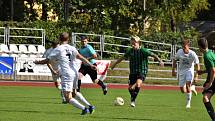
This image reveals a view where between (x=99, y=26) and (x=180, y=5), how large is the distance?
6630mm

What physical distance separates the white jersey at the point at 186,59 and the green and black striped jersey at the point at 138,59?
1153 millimetres

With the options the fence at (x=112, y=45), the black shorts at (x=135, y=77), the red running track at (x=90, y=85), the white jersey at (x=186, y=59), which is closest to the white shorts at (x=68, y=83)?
the black shorts at (x=135, y=77)

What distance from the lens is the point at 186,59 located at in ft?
63.3

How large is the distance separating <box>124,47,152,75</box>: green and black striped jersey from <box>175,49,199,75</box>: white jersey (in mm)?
1153

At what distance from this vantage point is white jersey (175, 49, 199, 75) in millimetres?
19062

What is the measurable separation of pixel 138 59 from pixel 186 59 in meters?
1.64

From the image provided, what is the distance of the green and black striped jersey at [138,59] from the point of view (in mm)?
18547

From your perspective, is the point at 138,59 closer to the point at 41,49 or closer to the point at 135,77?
the point at 135,77

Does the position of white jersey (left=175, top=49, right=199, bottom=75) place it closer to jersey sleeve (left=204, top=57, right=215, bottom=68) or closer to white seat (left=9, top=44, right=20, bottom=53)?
jersey sleeve (left=204, top=57, right=215, bottom=68)

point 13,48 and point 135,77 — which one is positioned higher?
point 13,48

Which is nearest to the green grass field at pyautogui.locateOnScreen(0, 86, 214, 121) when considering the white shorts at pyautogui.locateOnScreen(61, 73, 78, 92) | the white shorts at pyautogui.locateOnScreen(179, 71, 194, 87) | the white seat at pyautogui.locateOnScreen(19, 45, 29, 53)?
the white shorts at pyautogui.locateOnScreen(61, 73, 78, 92)

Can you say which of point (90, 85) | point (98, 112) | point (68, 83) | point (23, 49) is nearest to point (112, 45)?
point (23, 49)

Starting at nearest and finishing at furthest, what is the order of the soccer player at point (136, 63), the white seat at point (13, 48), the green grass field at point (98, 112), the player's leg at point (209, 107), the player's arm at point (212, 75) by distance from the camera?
the player's arm at point (212, 75) < the player's leg at point (209, 107) < the green grass field at point (98, 112) < the soccer player at point (136, 63) < the white seat at point (13, 48)

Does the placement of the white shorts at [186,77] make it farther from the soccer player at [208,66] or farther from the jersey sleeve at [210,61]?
the jersey sleeve at [210,61]
